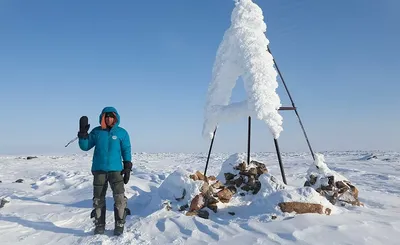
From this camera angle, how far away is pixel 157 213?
209 inches

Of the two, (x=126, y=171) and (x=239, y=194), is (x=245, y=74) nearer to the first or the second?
(x=239, y=194)

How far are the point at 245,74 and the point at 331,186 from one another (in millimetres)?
2599

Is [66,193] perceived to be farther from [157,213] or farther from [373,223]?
[373,223]

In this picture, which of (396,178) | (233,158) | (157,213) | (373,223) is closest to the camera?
(373,223)

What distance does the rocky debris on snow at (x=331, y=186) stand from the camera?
18.7ft

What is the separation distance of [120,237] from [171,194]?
1758 mm

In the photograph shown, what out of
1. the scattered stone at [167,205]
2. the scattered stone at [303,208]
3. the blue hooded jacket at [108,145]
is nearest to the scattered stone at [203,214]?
the scattered stone at [167,205]

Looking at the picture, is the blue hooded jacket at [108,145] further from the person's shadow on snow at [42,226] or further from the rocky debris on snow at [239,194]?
the rocky debris on snow at [239,194]

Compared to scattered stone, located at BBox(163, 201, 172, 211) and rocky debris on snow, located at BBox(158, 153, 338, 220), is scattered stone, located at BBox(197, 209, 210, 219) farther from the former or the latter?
scattered stone, located at BBox(163, 201, 172, 211)

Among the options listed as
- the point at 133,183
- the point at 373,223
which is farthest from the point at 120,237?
the point at 133,183

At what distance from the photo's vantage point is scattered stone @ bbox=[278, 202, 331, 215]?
4770mm

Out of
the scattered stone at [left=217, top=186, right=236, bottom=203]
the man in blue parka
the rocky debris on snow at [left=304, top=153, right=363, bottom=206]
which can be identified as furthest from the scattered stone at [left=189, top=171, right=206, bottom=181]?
the rocky debris on snow at [left=304, top=153, right=363, bottom=206]

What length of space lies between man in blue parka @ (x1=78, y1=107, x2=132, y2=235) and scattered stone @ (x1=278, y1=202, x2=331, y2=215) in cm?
241

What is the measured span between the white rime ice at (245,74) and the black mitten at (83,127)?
278cm
